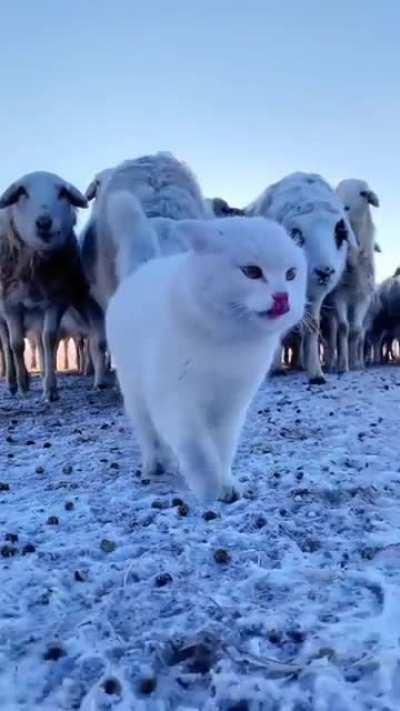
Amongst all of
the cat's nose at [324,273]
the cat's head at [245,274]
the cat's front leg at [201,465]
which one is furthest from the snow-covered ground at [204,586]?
the cat's nose at [324,273]

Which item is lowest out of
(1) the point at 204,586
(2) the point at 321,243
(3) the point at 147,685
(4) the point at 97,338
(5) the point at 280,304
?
(3) the point at 147,685

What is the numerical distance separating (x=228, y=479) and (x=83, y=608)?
148 centimetres

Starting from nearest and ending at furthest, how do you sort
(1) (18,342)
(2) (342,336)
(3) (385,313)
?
(1) (18,342) < (2) (342,336) < (3) (385,313)

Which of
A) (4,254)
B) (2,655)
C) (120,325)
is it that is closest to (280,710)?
(2,655)

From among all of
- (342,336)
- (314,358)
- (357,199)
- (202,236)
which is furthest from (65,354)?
(202,236)

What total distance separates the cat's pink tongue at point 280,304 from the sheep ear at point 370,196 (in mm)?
10125

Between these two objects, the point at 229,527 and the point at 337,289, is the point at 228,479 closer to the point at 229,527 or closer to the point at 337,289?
the point at 229,527

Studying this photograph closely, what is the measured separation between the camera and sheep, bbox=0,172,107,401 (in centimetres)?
1030

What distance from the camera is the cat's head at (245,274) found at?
3.86m

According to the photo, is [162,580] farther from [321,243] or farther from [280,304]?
[321,243]

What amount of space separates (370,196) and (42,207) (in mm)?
5645

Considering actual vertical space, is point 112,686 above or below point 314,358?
below

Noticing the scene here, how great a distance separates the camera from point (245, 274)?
3.89 m

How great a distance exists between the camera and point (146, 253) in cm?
600
